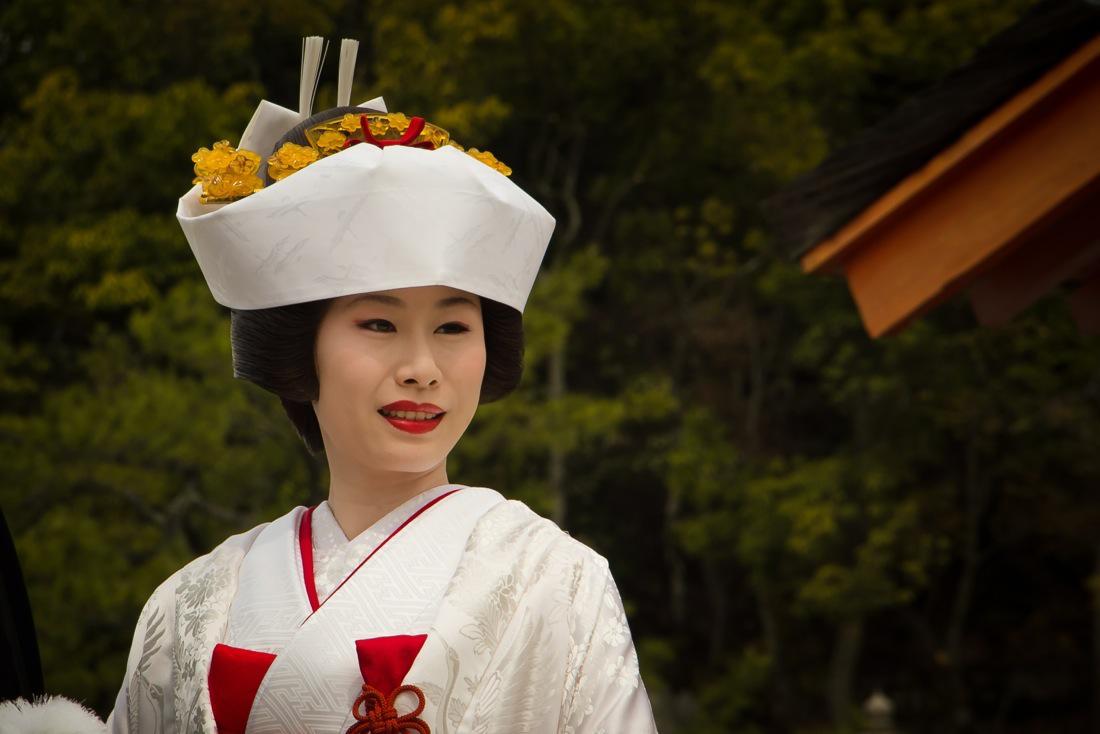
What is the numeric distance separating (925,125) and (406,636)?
5.24ft

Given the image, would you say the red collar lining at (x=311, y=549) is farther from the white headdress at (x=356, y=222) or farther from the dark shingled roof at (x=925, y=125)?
the dark shingled roof at (x=925, y=125)

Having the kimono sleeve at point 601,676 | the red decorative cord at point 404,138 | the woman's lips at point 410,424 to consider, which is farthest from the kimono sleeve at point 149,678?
the red decorative cord at point 404,138

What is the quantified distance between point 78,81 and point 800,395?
25.4 feet

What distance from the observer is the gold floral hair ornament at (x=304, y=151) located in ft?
6.86

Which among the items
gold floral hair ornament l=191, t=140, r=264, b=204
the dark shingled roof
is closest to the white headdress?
Result: gold floral hair ornament l=191, t=140, r=264, b=204

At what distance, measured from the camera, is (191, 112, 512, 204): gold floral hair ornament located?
209cm

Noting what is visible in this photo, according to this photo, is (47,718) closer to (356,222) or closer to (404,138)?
(356,222)

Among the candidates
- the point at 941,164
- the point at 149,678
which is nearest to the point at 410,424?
the point at 149,678

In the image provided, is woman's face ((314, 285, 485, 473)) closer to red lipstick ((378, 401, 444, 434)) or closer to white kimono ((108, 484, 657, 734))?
red lipstick ((378, 401, 444, 434))

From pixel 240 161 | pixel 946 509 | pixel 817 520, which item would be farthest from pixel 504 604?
pixel 946 509

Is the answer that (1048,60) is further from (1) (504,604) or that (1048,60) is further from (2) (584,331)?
(2) (584,331)

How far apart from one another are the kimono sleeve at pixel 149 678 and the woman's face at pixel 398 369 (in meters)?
0.41

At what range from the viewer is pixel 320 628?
1972mm

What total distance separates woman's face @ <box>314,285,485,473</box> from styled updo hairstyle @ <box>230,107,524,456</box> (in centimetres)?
2
